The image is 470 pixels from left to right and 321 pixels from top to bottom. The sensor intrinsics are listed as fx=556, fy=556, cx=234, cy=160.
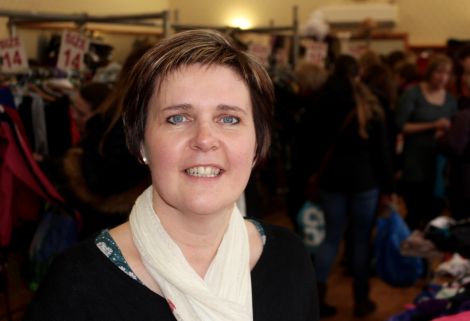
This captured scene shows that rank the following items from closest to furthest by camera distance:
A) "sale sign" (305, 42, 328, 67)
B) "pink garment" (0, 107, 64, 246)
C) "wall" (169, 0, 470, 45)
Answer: "pink garment" (0, 107, 64, 246) → "sale sign" (305, 42, 328, 67) → "wall" (169, 0, 470, 45)

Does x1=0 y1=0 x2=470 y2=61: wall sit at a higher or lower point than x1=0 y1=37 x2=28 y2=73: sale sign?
higher

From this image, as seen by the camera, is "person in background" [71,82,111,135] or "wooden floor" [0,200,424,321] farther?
"wooden floor" [0,200,424,321]

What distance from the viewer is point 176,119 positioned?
1.05 meters

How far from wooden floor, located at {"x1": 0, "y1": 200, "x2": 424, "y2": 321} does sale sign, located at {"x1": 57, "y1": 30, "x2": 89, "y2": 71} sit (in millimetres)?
1396

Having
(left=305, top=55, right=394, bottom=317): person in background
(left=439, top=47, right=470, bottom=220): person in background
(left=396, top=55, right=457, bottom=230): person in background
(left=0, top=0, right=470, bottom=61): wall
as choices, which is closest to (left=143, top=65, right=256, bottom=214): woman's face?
(left=305, top=55, right=394, bottom=317): person in background

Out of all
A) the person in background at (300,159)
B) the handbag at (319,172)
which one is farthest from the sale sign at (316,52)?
the handbag at (319,172)

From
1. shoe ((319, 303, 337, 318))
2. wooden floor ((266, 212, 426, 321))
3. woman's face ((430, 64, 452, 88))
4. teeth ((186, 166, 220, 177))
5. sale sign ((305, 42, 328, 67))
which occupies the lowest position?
wooden floor ((266, 212, 426, 321))

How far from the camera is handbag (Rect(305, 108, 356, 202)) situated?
301 cm

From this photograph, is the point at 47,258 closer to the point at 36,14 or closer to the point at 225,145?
the point at 36,14

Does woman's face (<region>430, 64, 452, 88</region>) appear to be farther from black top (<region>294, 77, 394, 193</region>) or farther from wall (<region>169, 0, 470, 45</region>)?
wall (<region>169, 0, 470, 45</region>)

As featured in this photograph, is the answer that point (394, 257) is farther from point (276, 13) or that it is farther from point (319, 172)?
point (276, 13)

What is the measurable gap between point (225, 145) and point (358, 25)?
9.40 m

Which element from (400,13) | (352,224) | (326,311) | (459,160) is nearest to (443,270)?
(352,224)

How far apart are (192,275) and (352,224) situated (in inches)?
88.8
